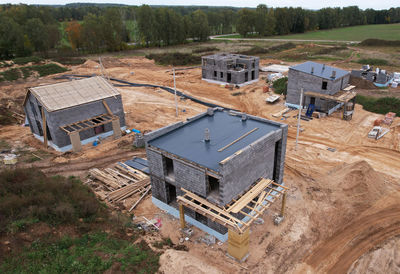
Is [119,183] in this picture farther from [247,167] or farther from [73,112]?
[247,167]

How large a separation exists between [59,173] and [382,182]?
27001 millimetres

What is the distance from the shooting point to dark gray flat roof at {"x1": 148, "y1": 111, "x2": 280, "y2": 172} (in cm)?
1650

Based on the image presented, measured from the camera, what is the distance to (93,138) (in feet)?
96.9

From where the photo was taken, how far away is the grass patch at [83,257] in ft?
39.9

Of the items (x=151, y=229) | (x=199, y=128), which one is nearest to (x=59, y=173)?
(x=151, y=229)

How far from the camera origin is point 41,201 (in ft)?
52.3

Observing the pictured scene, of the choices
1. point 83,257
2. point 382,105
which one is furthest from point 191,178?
point 382,105

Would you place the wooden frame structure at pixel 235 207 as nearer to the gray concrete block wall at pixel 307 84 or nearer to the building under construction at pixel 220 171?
the building under construction at pixel 220 171

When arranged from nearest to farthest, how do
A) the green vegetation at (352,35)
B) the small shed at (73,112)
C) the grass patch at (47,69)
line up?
the small shed at (73,112) → the grass patch at (47,69) → the green vegetation at (352,35)

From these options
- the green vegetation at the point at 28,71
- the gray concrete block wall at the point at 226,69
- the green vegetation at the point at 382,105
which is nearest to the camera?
the green vegetation at the point at 382,105

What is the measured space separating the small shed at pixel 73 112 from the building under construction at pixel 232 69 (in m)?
25.3

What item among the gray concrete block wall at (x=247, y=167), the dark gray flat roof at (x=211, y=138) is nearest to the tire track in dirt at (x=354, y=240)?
the gray concrete block wall at (x=247, y=167)

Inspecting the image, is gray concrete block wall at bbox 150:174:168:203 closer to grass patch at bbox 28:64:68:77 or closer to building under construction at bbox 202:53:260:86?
building under construction at bbox 202:53:260:86

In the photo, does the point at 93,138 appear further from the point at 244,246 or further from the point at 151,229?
the point at 244,246
